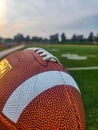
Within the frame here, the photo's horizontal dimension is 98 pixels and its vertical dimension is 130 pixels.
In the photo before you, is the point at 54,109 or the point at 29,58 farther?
the point at 29,58

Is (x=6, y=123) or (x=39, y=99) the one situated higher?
(x=39, y=99)

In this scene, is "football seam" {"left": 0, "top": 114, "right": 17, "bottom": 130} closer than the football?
No

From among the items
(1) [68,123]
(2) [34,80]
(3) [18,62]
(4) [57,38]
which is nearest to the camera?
(1) [68,123]

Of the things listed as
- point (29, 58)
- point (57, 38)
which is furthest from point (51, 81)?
point (57, 38)

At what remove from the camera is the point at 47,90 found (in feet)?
11.5

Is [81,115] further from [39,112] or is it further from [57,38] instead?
[57,38]

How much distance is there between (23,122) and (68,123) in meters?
0.43

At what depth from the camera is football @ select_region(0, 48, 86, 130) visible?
3.36 m

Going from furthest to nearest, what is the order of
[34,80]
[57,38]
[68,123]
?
[57,38], [34,80], [68,123]

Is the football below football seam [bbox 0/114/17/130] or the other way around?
the other way around

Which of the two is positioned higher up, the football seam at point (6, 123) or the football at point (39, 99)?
the football at point (39, 99)

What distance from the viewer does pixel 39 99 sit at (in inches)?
136

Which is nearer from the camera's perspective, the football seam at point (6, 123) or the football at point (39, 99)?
the football at point (39, 99)

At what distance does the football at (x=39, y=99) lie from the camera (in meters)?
3.36
